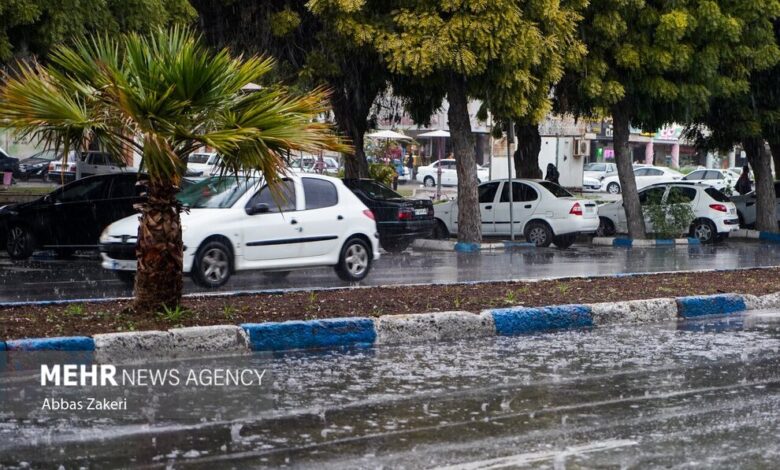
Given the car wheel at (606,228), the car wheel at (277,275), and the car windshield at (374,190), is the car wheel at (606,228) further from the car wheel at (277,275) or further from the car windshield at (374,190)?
the car wheel at (277,275)

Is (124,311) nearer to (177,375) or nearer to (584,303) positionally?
(177,375)

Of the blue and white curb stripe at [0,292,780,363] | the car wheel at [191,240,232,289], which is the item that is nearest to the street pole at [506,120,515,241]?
the car wheel at [191,240,232,289]

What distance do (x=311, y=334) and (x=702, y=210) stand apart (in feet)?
67.7

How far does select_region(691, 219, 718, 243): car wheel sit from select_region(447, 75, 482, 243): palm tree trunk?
6.71m

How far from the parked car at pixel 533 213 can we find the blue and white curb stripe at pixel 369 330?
41.3 ft

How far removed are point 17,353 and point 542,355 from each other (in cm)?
427

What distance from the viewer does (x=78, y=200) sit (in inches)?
749

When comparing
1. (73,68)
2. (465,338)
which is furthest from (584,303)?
(73,68)

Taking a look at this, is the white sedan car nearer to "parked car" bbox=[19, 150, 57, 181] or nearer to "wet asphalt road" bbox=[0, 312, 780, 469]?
"wet asphalt road" bbox=[0, 312, 780, 469]

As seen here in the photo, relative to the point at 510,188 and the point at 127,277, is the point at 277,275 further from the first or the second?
the point at 510,188

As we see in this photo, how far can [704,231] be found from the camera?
94.2 ft

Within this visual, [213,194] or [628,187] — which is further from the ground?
[628,187]

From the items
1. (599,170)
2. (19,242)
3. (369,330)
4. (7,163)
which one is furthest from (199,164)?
(369,330)

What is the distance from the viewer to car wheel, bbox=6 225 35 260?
63.4 ft
